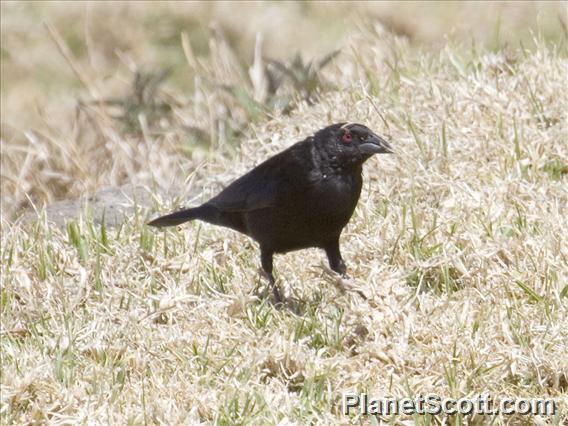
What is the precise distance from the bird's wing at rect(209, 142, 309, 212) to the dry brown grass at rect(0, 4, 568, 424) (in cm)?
32

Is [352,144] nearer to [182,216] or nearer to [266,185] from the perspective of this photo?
[266,185]

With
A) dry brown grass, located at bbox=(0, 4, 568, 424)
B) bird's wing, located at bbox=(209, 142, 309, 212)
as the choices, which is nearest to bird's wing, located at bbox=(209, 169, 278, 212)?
bird's wing, located at bbox=(209, 142, 309, 212)

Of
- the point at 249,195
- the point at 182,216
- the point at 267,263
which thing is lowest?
the point at 267,263

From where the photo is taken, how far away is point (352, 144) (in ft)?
18.3

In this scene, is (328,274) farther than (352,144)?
No

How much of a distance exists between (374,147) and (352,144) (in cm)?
11

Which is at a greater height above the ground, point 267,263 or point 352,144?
point 352,144

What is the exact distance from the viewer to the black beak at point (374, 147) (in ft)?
18.0

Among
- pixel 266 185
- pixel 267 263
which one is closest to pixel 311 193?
pixel 266 185

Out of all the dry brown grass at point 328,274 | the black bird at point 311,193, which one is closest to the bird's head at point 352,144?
the black bird at point 311,193

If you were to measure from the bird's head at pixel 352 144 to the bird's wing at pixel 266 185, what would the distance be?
0.13m

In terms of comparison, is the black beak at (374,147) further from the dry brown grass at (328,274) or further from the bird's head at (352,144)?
the dry brown grass at (328,274)

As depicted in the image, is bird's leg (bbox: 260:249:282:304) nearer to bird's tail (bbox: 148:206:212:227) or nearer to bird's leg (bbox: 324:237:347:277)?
bird's leg (bbox: 324:237:347:277)

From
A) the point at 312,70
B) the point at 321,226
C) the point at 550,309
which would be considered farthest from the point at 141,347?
the point at 312,70
